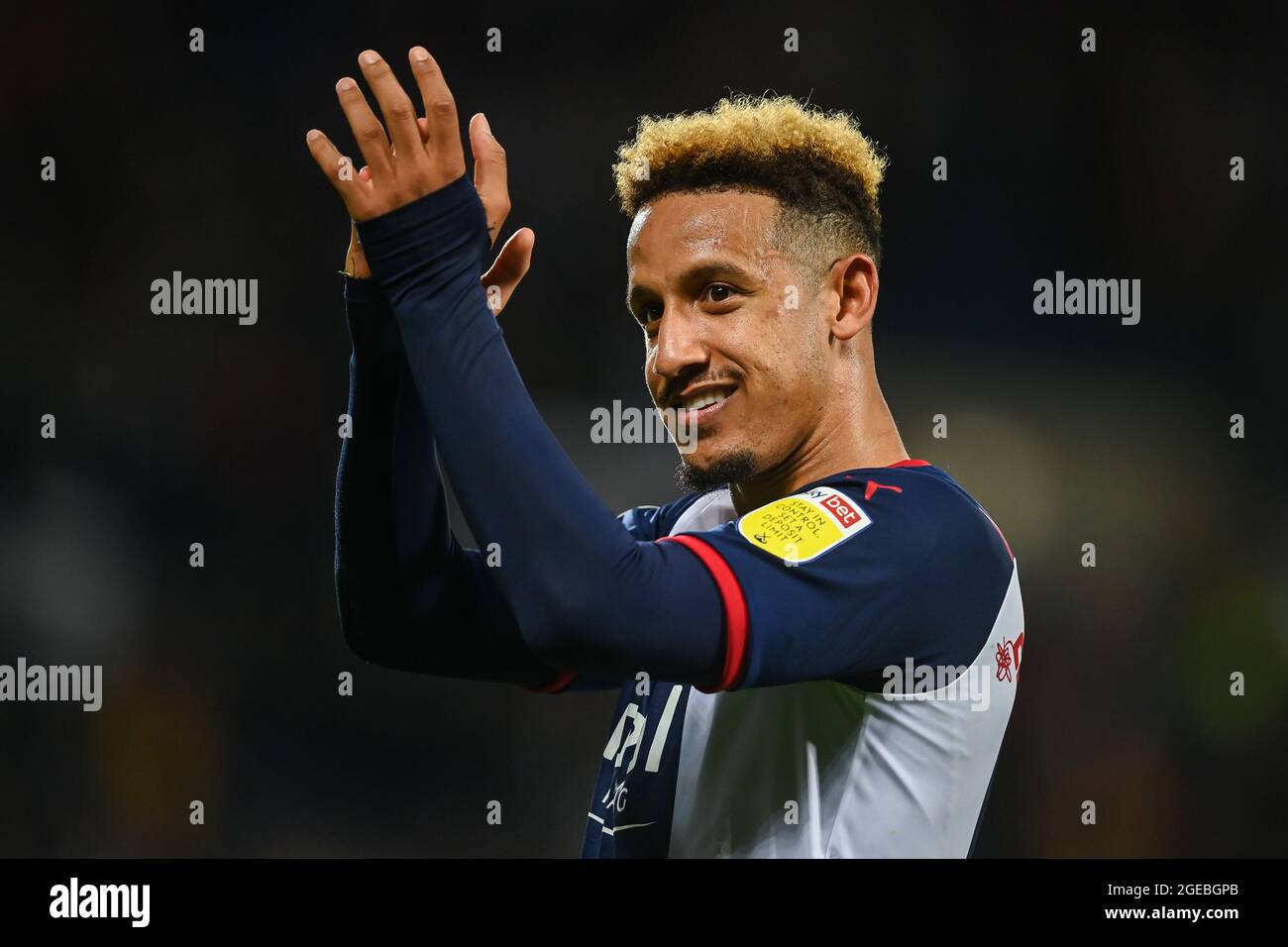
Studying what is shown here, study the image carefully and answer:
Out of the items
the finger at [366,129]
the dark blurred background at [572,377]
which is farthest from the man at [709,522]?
the dark blurred background at [572,377]

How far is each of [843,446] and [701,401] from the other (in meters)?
0.24

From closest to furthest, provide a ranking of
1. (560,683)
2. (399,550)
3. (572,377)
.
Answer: (399,550) < (560,683) < (572,377)

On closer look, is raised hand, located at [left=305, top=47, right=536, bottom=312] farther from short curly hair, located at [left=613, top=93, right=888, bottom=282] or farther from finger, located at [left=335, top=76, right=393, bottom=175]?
short curly hair, located at [left=613, top=93, right=888, bottom=282]

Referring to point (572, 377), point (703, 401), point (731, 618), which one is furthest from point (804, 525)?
point (572, 377)

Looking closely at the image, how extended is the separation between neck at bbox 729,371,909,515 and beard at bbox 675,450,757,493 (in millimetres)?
38

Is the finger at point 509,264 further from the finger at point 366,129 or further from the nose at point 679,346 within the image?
the finger at point 366,129

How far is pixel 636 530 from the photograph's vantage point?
250cm

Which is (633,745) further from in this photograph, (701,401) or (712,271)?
(712,271)

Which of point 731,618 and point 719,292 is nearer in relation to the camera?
point 731,618

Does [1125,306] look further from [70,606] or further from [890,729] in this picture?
[70,606]

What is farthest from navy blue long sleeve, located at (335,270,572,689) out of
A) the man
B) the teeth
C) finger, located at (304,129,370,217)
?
the teeth

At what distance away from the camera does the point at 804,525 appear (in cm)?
175

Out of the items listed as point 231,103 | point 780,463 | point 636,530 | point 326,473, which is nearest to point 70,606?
point 326,473

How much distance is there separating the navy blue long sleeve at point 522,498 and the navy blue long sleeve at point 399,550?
0.35 meters
